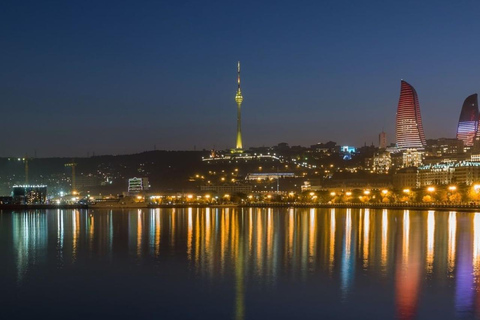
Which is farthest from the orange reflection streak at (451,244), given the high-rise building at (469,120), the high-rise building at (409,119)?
the high-rise building at (469,120)

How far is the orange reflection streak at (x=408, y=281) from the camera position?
9234 millimetres

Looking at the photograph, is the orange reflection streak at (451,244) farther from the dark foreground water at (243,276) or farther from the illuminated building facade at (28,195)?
the illuminated building facade at (28,195)

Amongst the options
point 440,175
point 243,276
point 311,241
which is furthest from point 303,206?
point 243,276

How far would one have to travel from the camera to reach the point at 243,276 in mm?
11805

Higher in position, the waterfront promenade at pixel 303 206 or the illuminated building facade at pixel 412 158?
the illuminated building facade at pixel 412 158

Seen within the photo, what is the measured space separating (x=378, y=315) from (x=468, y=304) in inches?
56.7

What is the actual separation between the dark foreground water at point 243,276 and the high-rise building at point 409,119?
186 ft

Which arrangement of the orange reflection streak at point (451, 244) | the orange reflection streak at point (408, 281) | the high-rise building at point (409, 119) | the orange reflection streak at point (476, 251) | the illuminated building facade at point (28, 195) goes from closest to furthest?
1. the orange reflection streak at point (408, 281)
2. the orange reflection streak at point (476, 251)
3. the orange reflection streak at point (451, 244)
4. the illuminated building facade at point (28, 195)
5. the high-rise building at point (409, 119)

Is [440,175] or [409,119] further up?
[409,119]

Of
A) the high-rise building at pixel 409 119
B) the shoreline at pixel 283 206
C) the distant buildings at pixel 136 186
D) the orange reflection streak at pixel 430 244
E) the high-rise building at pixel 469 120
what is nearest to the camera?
the orange reflection streak at pixel 430 244

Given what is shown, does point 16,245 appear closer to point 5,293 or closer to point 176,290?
point 5,293

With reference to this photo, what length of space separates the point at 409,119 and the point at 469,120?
22.4 ft

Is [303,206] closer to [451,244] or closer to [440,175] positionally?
[440,175]

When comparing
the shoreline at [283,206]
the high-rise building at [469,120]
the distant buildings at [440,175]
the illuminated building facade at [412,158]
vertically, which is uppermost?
the high-rise building at [469,120]
